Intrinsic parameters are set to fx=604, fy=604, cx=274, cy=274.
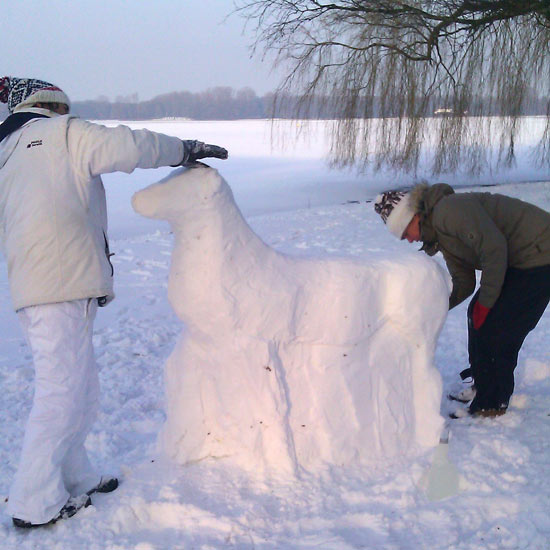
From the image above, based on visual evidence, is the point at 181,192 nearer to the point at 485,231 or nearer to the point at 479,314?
the point at 485,231

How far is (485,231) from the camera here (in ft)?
8.23

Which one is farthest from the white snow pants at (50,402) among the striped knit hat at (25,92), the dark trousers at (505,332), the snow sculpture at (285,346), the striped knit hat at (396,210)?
the dark trousers at (505,332)

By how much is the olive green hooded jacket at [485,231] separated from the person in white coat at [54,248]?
101 cm

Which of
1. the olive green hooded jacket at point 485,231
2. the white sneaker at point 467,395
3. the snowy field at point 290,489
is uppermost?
the olive green hooded jacket at point 485,231

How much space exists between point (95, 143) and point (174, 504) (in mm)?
1313

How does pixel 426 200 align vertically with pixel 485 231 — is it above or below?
above

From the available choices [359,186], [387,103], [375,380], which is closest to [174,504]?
[375,380]

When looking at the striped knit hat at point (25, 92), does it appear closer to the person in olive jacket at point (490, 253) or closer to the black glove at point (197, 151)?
the black glove at point (197, 151)

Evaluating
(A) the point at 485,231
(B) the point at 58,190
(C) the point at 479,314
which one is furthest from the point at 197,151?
(C) the point at 479,314

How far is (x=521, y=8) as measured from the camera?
7.33 m

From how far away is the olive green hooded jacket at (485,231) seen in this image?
2521 mm

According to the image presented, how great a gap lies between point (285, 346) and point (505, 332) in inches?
42.5

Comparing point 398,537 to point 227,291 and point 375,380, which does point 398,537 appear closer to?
point 375,380

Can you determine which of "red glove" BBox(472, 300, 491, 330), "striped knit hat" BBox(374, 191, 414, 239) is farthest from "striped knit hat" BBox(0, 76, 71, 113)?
"red glove" BBox(472, 300, 491, 330)
